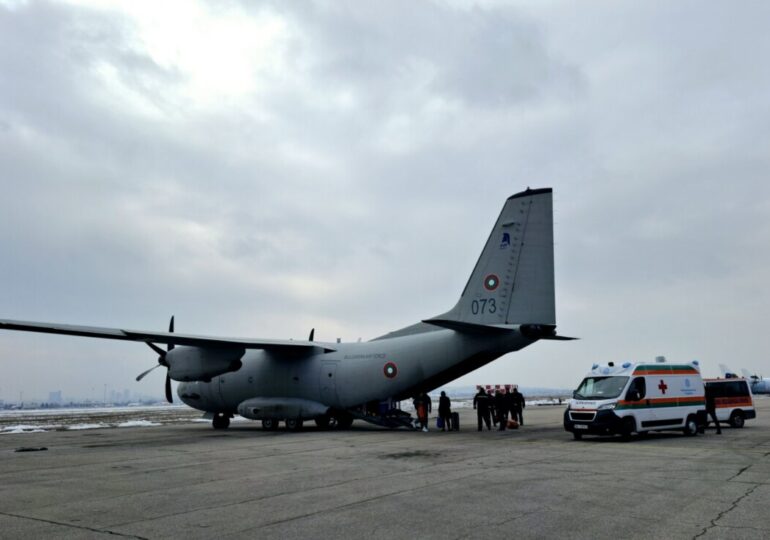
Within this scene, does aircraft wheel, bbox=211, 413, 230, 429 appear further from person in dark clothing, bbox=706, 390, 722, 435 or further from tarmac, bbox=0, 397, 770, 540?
person in dark clothing, bbox=706, 390, 722, 435

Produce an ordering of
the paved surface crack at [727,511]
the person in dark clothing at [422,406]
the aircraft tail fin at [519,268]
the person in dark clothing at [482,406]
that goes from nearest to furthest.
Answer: the paved surface crack at [727,511]
the aircraft tail fin at [519,268]
the person in dark clothing at [422,406]
the person in dark clothing at [482,406]

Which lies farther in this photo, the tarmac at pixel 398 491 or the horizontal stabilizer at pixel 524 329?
the horizontal stabilizer at pixel 524 329

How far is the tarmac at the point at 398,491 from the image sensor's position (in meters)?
7.32

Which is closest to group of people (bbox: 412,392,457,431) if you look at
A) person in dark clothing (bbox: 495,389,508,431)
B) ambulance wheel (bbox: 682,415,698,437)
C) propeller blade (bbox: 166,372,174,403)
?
person in dark clothing (bbox: 495,389,508,431)

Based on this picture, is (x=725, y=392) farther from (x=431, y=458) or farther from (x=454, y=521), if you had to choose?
(x=454, y=521)

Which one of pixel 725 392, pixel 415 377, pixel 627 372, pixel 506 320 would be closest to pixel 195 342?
pixel 415 377

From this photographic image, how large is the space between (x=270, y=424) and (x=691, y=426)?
17245mm

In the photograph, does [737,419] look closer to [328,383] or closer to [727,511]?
[328,383]

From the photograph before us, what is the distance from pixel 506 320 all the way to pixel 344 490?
11580 millimetres

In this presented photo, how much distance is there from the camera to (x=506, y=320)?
802 inches

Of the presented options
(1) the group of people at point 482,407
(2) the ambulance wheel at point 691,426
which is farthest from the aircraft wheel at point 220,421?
(2) the ambulance wheel at point 691,426

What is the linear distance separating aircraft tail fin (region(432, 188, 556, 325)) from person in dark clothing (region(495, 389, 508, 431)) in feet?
15.9

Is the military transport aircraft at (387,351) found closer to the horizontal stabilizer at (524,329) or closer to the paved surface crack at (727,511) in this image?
the horizontal stabilizer at (524,329)

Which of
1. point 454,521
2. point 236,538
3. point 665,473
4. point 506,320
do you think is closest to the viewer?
point 236,538
